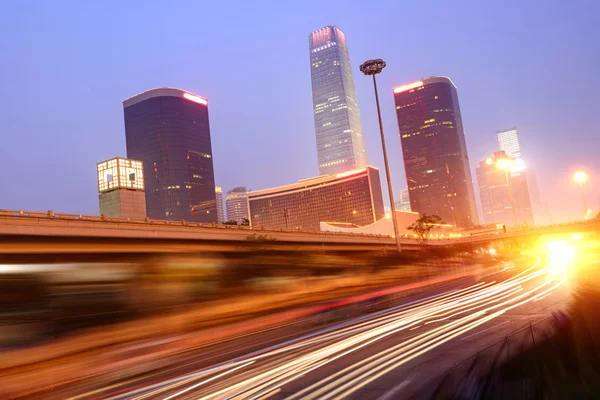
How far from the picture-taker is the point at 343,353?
11219mm

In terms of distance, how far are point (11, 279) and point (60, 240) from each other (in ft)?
146

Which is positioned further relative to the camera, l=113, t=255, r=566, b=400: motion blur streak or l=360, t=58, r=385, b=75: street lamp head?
l=360, t=58, r=385, b=75: street lamp head

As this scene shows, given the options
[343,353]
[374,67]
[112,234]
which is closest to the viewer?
[343,353]

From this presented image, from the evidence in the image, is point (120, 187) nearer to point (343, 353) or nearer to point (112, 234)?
point (112, 234)

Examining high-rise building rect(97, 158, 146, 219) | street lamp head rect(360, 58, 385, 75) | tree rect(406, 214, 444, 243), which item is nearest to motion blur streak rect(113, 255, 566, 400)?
street lamp head rect(360, 58, 385, 75)

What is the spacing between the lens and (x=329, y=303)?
24359 millimetres

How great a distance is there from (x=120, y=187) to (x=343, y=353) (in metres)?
113

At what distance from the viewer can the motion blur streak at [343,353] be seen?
28.1ft

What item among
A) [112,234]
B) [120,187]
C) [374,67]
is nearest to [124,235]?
[112,234]

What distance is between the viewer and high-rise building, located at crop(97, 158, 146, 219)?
113 meters

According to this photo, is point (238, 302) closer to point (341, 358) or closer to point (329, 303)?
point (329, 303)

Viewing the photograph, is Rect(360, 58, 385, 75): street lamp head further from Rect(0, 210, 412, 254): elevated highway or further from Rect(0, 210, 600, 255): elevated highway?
Rect(0, 210, 412, 254): elevated highway

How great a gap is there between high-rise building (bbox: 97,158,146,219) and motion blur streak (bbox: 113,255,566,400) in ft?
352

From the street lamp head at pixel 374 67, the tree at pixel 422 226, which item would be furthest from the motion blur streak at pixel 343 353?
the tree at pixel 422 226
